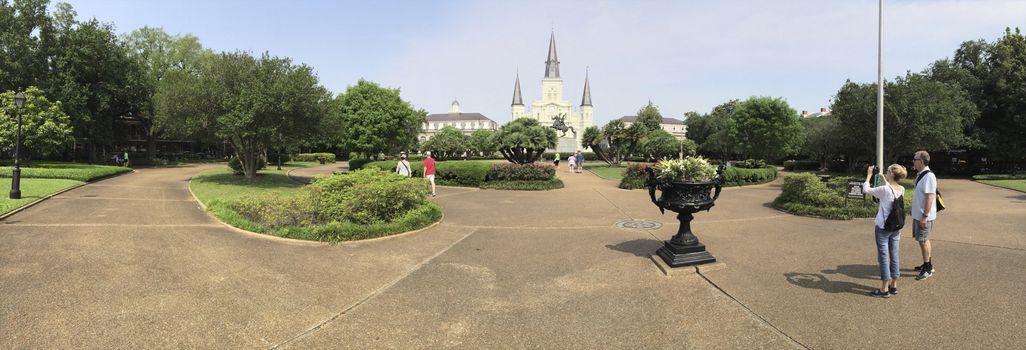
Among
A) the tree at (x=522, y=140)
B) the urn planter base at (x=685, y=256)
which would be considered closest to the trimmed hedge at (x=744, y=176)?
the tree at (x=522, y=140)

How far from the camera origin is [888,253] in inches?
203

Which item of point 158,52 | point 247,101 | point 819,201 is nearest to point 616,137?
point 819,201

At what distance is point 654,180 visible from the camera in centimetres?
661

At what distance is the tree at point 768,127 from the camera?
40688 millimetres

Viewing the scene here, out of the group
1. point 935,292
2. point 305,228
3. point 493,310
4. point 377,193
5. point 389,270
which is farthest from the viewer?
point 377,193

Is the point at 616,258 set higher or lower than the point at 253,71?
lower

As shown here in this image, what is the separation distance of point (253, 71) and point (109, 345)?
57.6ft

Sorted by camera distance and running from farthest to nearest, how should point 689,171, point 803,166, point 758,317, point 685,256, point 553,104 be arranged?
1. point 553,104
2. point 803,166
3. point 689,171
4. point 685,256
5. point 758,317

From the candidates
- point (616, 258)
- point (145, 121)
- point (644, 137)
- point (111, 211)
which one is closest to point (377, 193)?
point (616, 258)

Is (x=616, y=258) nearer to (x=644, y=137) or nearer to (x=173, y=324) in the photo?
(x=173, y=324)

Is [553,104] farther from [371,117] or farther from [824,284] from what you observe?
[824,284]

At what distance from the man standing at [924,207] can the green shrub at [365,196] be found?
8206 mm

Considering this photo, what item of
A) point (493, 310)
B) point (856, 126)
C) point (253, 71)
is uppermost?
point (253, 71)

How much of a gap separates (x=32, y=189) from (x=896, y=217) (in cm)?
2239
